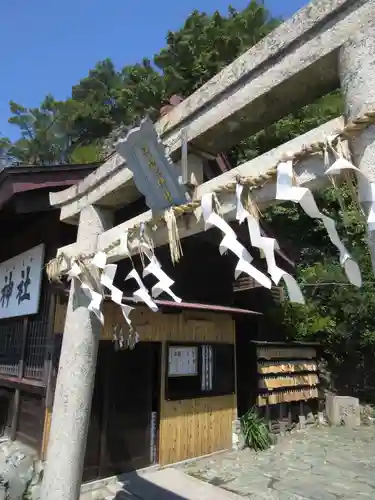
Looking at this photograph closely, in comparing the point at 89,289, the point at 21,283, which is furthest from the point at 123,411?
the point at 89,289

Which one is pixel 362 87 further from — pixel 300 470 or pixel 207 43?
pixel 207 43

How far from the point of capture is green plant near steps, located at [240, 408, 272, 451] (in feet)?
29.8

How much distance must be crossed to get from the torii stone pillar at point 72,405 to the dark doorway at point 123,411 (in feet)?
10.3

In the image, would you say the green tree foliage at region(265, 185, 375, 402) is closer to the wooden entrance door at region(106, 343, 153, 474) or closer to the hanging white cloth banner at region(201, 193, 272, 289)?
the wooden entrance door at region(106, 343, 153, 474)

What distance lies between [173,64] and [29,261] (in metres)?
19.6

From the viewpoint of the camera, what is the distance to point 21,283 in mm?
7488

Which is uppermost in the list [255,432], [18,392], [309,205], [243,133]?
[243,133]

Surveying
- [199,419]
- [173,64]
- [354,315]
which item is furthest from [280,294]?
[173,64]

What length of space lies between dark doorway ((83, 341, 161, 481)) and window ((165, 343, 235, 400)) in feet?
1.14

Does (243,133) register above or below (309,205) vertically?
above

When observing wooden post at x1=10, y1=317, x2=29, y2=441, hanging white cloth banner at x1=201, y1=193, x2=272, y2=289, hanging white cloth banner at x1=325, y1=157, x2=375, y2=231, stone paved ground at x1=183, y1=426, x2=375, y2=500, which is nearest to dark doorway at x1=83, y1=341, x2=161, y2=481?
stone paved ground at x1=183, y1=426, x2=375, y2=500

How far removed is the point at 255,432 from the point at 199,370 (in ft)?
7.06

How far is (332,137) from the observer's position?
7.60ft

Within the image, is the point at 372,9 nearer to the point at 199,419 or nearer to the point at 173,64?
the point at 199,419
